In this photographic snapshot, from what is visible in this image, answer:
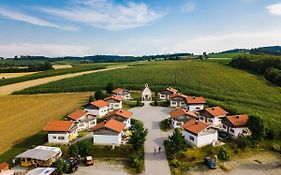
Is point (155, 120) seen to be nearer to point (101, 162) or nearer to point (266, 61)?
point (101, 162)

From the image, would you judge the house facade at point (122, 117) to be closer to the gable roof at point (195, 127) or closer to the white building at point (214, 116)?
the gable roof at point (195, 127)

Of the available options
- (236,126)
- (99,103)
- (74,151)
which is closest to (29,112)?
(99,103)

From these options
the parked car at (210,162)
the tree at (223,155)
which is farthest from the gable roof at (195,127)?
the parked car at (210,162)

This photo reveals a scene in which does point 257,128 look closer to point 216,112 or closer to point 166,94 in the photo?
point 216,112

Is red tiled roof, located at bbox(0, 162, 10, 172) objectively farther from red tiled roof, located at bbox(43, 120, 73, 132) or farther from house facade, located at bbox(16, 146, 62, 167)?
red tiled roof, located at bbox(43, 120, 73, 132)

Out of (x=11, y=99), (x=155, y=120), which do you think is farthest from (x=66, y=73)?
(x=155, y=120)

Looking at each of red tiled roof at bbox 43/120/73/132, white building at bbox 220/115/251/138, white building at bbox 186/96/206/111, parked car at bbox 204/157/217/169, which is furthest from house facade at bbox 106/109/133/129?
parked car at bbox 204/157/217/169
